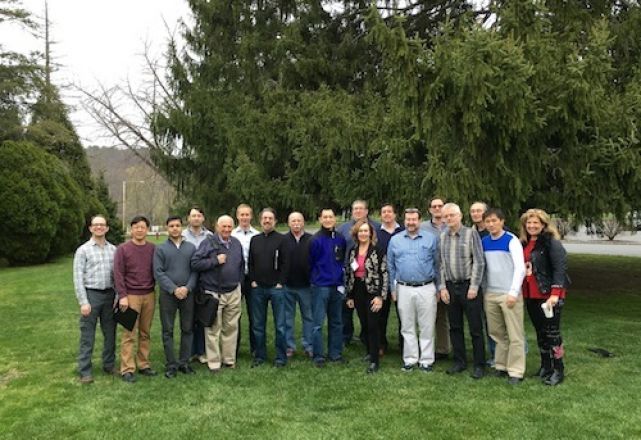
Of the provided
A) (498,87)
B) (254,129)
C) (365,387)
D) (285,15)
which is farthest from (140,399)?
(285,15)

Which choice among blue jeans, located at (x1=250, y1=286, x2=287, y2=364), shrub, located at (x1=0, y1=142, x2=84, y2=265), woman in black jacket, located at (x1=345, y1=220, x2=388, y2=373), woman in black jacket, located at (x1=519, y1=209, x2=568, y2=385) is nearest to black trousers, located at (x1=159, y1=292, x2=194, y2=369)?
blue jeans, located at (x1=250, y1=286, x2=287, y2=364)

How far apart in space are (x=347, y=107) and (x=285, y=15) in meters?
3.60

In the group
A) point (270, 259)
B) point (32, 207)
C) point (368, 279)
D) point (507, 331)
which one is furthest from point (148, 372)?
point (32, 207)

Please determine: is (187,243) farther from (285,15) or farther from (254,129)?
(285,15)

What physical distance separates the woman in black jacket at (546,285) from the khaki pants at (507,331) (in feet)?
0.59

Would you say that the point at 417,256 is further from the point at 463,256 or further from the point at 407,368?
the point at 407,368

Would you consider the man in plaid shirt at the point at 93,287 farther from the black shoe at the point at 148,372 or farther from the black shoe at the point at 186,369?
the black shoe at the point at 186,369

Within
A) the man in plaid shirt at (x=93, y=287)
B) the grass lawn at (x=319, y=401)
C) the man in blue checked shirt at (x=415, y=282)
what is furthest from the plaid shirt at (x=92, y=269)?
the man in blue checked shirt at (x=415, y=282)

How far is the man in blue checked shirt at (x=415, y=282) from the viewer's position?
233 inches

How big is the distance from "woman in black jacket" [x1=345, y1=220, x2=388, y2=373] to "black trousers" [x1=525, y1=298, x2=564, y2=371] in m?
1.48

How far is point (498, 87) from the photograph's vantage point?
7355mm

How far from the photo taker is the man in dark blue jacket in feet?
20.6

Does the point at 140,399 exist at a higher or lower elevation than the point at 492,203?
lower

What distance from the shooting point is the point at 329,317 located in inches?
253
